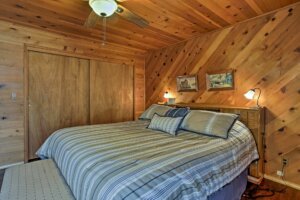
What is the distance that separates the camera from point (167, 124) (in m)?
2.45

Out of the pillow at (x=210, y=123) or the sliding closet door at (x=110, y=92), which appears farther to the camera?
the sliding closet door at (x=110, y=92)

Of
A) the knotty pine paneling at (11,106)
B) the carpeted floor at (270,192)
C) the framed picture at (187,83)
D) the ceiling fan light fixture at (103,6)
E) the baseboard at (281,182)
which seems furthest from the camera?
the framed picture at (187,83)

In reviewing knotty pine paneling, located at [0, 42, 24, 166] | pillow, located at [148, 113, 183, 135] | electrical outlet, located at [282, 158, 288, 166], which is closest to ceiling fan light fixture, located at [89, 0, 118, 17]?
pillow, located at [148, 113, 183, 135]

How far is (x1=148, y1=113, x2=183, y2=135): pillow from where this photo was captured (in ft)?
7.78

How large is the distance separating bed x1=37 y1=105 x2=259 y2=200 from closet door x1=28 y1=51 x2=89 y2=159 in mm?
979

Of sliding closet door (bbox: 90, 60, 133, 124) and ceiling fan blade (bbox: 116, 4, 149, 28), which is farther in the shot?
sliding closet door (bbox: 90, 60, 133, 124)

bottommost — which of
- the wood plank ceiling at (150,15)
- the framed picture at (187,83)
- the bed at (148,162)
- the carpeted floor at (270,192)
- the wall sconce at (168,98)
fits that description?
the carpeted floor at (270,192)

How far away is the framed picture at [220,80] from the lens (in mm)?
2928

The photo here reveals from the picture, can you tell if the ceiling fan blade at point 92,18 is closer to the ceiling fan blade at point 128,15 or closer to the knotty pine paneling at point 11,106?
the ceiling fan blade at point 128,15

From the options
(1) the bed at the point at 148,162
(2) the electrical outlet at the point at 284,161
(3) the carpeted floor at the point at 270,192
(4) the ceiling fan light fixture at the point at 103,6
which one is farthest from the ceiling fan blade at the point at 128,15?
(2) the electrical outlet at the point at 284,161

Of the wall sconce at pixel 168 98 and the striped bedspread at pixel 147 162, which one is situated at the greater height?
the wall sconce at pixel 168 98

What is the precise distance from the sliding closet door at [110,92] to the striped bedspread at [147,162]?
1.55 m

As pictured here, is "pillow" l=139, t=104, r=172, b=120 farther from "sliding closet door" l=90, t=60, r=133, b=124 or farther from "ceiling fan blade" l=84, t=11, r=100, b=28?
"ceiling fan blade" l=84, t=11, r=100, b=28

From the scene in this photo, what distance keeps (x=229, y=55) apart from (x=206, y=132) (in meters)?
1.43
